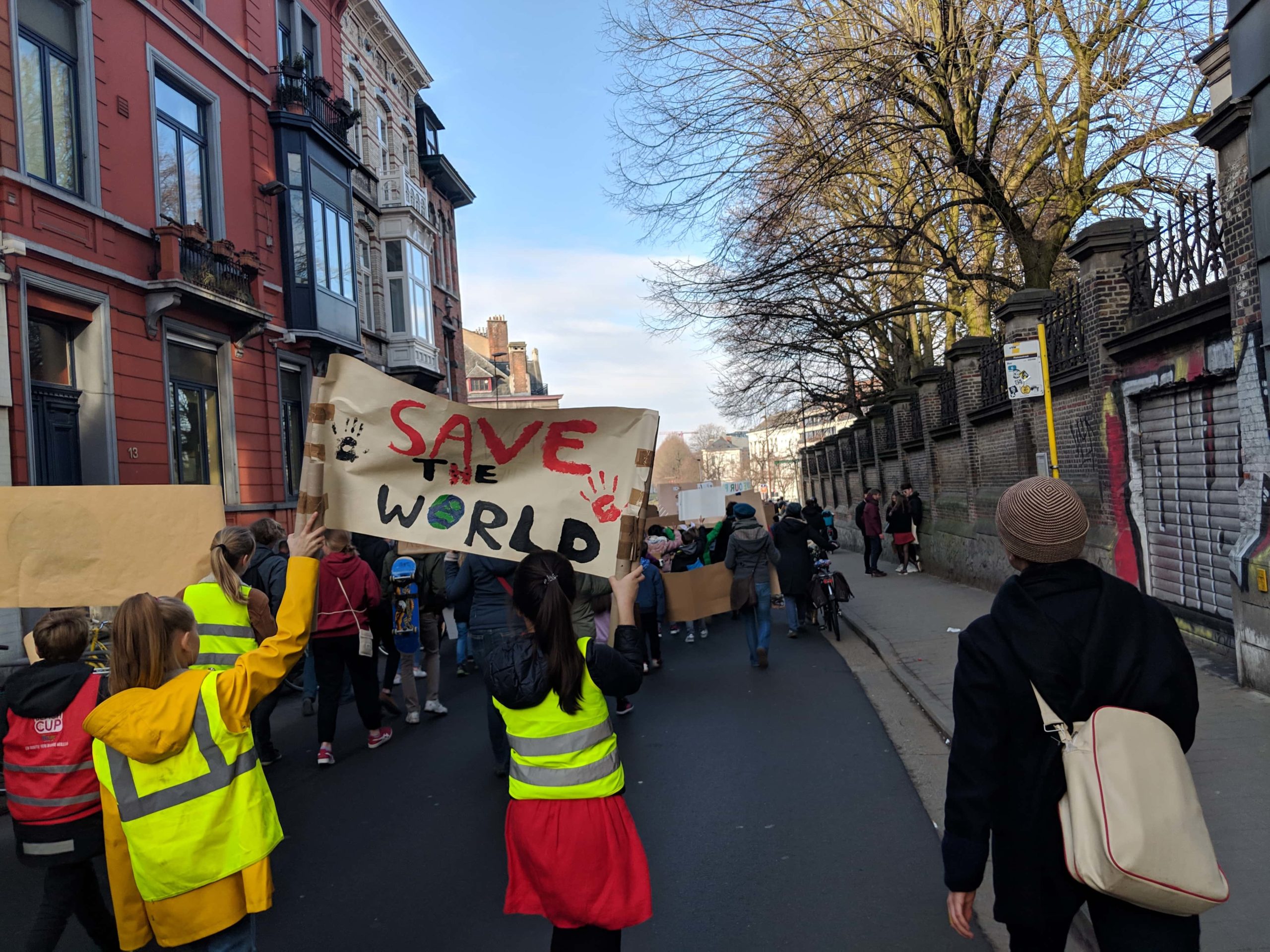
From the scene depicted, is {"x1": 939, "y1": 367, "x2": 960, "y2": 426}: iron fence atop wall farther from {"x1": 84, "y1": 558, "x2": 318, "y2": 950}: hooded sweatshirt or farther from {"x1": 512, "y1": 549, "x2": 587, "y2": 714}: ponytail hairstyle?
{"x1": 84, "y1": 558, "x2": 318, "y2": 950}: hooded sweatshirt

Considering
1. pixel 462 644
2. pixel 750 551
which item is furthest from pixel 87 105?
pixel 750 551

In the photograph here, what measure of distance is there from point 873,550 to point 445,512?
19536 mm

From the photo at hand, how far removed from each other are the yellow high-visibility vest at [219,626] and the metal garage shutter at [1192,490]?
24.6 ft

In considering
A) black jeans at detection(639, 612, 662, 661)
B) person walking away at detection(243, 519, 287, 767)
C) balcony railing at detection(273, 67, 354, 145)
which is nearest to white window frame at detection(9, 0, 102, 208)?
balcony railing at detection(273, 67, 354, 145)

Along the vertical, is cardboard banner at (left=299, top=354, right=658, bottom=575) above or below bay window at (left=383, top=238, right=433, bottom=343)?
below

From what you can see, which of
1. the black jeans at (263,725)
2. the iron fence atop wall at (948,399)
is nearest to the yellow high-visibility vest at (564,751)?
the black jeans at (263,725)

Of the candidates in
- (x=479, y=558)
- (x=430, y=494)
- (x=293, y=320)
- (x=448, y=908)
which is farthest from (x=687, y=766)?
(x=293, y=320)

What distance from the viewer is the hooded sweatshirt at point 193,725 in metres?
3.01

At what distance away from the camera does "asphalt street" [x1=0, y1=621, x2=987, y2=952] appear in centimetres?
425

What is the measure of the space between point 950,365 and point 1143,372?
9795 millimetres

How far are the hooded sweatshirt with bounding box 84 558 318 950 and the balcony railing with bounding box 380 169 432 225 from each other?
26.7m

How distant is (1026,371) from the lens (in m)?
9.33

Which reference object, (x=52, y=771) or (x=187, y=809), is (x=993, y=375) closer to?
(x=52, y=771)

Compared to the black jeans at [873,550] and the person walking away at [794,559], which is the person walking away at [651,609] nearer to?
the person walking away at [794,559]
